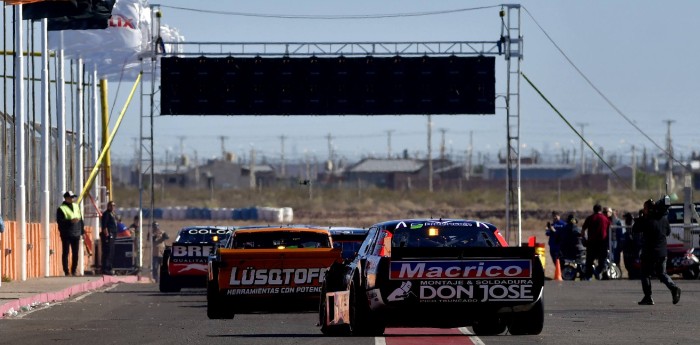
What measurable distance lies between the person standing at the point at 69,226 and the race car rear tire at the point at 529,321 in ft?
67.6

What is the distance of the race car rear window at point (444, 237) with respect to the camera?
695 inches

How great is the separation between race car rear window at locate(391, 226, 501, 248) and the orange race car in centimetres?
250

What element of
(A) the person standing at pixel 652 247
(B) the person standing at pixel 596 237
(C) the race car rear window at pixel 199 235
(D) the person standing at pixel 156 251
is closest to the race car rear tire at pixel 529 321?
(A) the person standing at pixel 652 247

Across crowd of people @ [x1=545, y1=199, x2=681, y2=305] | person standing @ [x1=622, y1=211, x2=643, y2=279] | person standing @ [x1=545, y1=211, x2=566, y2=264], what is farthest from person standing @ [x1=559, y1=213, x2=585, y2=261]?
person standing @ [x1=622, y1=211, x2=643, y2=279]

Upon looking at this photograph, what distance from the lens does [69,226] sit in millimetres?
37125

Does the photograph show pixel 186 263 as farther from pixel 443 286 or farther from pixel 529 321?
pixel 443 286

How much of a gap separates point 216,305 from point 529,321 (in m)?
4.62

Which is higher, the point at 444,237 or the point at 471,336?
the point at 444,237

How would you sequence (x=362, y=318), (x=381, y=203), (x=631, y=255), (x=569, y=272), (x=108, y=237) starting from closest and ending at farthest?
(x=362, y=318) < (x=631, y=255) < (x=569, y=272) < (x=108, y=237) < (x=381, y=203)

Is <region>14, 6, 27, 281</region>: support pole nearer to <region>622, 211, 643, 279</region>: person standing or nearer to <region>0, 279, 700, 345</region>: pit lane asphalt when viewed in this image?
<region>0, 279, 700, 345</region>: pit lane asphalt

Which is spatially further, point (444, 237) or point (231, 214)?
point (231, 214)

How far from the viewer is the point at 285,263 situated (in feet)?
66.4

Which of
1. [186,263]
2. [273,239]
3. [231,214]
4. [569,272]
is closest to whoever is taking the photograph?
[273,239]

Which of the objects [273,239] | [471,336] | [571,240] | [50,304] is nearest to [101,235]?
[571,240]
